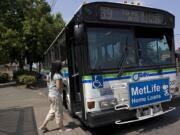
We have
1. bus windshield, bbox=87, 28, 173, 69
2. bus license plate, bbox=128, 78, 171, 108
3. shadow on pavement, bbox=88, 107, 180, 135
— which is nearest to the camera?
bus windshield, bbox=87, 28, 173, 69

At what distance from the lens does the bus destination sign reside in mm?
7223

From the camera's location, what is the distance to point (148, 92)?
751cm

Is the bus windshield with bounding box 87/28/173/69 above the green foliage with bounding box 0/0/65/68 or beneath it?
beneath

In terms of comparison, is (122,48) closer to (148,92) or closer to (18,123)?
(148,92)

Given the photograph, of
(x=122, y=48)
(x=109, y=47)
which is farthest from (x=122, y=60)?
(x=109, y=47)

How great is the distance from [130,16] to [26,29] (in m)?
20.3

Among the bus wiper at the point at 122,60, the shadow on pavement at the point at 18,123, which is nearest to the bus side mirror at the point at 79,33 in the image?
the bus wiper at the point at 122,60

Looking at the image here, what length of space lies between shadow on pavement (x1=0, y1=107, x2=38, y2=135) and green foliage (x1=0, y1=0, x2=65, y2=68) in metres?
15.1

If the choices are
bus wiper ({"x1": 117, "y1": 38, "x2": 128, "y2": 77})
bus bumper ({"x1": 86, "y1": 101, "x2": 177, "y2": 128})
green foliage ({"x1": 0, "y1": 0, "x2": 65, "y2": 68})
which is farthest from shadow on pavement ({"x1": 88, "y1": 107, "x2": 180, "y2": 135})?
Answer: green foliage ({"x1": 0, "y1": 0, "x2": 65, "y2": 68})

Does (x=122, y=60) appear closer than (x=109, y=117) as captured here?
No

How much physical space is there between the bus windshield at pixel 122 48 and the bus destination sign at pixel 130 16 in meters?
0.29

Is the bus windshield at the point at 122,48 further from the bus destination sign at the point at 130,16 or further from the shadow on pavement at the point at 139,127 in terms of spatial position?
the shadow on pavement at the point at 139,127

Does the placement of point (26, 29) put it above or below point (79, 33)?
above

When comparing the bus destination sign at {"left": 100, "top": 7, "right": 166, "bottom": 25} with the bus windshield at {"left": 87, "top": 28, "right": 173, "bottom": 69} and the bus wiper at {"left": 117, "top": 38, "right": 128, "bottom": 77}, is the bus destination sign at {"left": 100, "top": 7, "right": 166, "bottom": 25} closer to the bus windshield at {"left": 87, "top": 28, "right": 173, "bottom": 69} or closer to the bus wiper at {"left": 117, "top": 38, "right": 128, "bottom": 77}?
the bus windshield at {"left": 87, "top": 28, "right": 173, "bottom": 69}
